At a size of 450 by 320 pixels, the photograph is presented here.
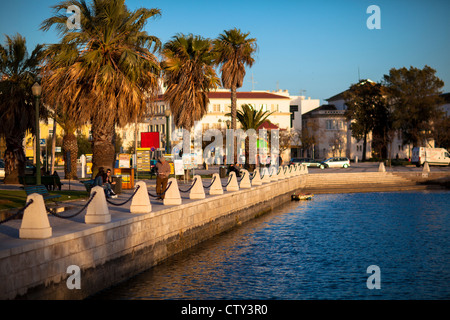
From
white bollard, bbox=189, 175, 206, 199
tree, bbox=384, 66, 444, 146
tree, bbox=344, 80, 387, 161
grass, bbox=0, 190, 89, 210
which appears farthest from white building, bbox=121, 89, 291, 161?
white bollard, bbox=189, 175, 206, 199

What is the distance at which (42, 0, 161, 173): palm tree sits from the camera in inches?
1051

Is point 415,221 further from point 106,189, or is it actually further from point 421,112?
point 421,112

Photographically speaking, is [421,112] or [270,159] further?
[421,112]

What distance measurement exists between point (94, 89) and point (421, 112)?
71.5m

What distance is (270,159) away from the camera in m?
76.8

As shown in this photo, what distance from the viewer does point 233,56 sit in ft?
169

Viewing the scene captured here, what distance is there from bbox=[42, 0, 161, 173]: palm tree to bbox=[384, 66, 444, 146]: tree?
67.6 meters

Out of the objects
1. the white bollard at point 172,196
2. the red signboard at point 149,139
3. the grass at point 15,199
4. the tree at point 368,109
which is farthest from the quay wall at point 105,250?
the tree at point 368,109

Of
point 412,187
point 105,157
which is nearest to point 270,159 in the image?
point 412,187

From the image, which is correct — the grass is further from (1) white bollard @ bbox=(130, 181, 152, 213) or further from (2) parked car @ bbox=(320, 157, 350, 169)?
(2) parked car @ bbox=(320, 157, 350, 169)

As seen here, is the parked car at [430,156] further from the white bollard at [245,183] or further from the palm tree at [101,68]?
the palm tree at [101,68]

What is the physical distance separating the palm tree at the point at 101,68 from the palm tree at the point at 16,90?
7.68 m

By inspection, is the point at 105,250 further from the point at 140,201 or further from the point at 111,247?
the point at 140,201

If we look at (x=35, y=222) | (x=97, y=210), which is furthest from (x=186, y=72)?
(x=35, y=222)
